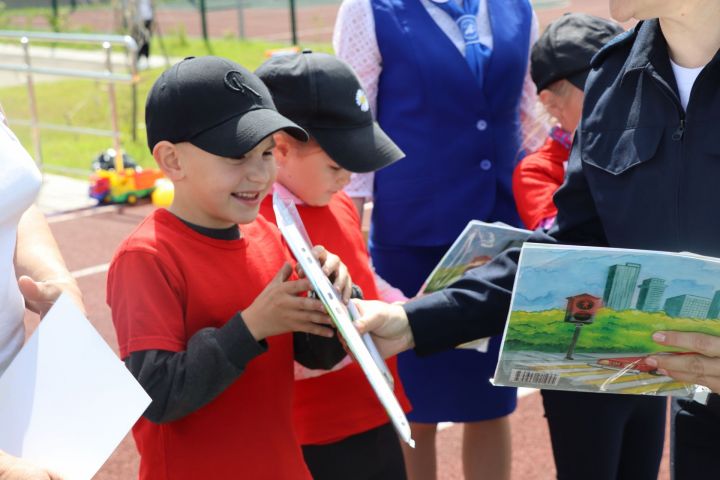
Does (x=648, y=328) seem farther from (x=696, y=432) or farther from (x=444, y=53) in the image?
(x=444, y=53)

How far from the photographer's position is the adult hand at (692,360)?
6.59 ft

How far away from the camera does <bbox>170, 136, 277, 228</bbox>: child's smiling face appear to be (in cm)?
225

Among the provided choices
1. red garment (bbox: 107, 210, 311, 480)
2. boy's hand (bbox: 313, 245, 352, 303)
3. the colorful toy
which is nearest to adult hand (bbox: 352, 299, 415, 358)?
boy's hand (bbox: 313, 245, 352, 303)

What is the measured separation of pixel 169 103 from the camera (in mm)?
2213

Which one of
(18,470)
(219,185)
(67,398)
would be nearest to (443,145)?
(219,185)

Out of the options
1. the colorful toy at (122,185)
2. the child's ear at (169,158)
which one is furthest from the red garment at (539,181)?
the colorful toy at (122,185)

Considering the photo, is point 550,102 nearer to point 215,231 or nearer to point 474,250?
point 474,250

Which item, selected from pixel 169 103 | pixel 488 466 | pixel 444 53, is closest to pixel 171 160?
pixel 169 103

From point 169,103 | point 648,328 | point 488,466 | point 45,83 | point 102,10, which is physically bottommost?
point 102,10

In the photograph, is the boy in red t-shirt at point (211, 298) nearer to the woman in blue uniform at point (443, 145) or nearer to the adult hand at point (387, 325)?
the adult hand at point (387, 325)

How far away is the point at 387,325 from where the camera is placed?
2.51 metres

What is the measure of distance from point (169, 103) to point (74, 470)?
83 centimetres

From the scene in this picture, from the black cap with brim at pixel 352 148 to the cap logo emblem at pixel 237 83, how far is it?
0.40 meters

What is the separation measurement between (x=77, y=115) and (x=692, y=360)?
38.1 ft
